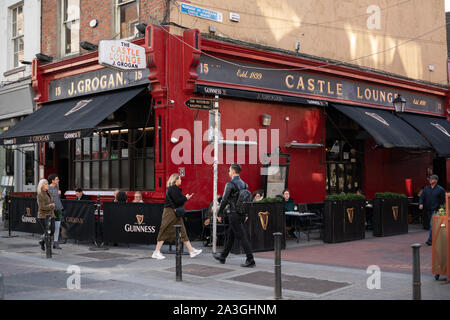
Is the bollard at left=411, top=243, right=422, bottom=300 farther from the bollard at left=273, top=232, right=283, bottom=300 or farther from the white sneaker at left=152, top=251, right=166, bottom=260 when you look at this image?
the white sneaker at left=152, top=251, right=166, bottom=260

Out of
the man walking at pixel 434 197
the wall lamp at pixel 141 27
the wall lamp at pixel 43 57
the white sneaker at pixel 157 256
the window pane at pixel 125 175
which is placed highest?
the wall lamp at pixel 43 57

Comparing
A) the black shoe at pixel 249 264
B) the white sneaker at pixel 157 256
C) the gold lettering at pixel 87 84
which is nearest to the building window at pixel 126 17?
the gold lettering at pixel 87 84

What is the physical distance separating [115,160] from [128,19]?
167 inches

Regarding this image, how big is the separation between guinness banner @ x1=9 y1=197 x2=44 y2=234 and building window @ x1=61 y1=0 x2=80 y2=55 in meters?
5.16

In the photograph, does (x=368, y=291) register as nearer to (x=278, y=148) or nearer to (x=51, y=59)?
(x=278, y=148)

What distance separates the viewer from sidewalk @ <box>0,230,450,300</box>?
24.1ft

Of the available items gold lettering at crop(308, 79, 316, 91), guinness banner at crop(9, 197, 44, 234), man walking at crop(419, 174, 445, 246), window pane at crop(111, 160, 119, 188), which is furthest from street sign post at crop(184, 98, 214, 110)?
man walking at crop(419, 174, 445, 246)

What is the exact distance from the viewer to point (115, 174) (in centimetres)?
1585

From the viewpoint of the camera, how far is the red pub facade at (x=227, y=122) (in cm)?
1334

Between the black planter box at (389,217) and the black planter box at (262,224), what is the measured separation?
14.1 feet

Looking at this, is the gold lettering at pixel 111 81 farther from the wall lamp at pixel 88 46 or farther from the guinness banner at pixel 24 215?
the guinness banner at pixel 24 215
